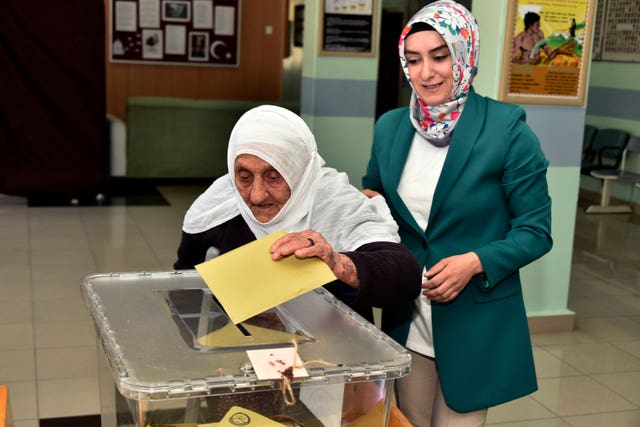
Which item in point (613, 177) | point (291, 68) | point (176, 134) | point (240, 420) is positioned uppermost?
point (291, 68)

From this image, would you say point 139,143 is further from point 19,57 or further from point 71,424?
point 71,424

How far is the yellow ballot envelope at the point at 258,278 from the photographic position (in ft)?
4.33

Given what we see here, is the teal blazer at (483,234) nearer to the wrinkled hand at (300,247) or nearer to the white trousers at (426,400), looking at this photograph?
the white trousers at (426,400)

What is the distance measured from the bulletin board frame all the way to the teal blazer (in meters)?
4.87

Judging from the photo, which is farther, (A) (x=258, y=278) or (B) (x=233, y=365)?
Answer: (A) (x=258, y=278)

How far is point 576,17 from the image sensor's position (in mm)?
4324

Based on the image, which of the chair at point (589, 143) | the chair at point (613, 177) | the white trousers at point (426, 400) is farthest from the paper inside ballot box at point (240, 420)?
the chair at point (589, 143)

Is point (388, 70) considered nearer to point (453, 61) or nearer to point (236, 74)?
point (236, 74)

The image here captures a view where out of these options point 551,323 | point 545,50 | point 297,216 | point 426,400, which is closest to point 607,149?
point 551,323

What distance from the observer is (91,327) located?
4.50 m

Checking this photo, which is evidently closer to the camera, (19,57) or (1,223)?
(1,223)

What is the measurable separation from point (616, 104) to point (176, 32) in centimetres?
612

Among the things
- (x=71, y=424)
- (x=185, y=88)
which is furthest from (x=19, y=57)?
(x=71, y=424)

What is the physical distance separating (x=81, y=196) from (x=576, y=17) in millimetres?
5337
